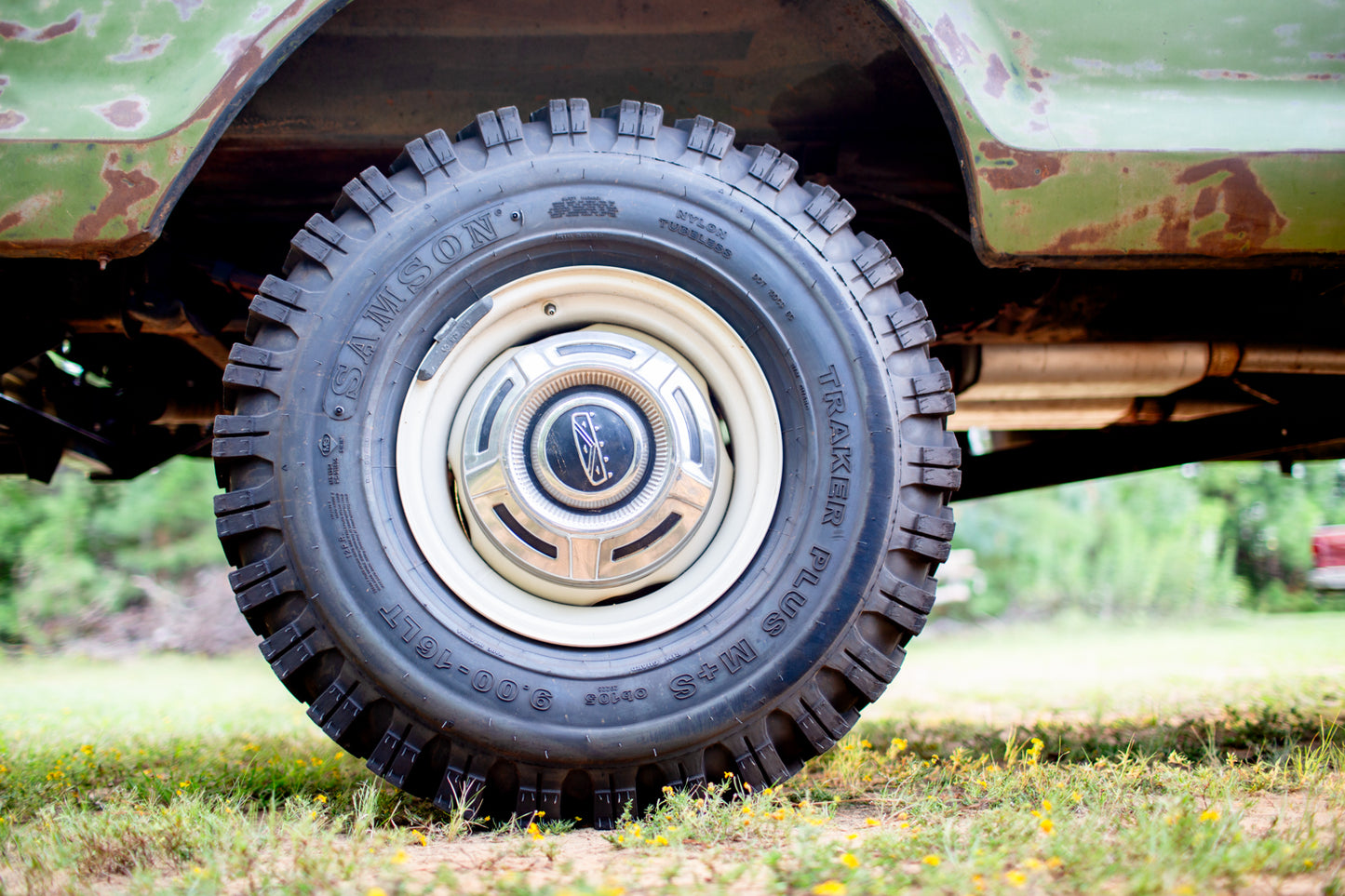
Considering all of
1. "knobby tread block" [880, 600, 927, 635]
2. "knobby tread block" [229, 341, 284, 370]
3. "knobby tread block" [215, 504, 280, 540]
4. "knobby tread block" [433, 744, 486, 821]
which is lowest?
"knobby tread block" [433, 744, 486, 821]

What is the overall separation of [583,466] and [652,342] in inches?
11.7

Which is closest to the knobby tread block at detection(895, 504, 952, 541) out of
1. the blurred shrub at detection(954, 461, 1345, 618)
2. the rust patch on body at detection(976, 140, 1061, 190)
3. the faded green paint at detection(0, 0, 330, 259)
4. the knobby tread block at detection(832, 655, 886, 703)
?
the knobby tread block at detection(832, 655, 886, 703)

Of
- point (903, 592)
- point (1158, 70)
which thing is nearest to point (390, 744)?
point (903, 592)

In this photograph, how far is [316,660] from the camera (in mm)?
1391

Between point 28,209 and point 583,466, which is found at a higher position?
point 28,209

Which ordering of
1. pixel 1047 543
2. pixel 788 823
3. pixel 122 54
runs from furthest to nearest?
pixel 1047 543 → pixel 122 54 → pixel 788 823

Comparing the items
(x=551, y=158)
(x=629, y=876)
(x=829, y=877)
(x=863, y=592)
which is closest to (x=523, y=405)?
(x=551, y=158)

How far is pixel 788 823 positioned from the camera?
1306 mm

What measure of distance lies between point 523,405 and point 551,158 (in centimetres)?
45

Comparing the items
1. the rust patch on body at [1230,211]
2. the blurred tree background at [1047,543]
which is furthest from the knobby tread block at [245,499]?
the blurred tree background at [1047,543]

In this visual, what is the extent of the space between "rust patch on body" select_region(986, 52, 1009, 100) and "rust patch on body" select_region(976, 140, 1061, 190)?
0.31 feet

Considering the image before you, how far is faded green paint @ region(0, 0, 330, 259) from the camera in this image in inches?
54.0

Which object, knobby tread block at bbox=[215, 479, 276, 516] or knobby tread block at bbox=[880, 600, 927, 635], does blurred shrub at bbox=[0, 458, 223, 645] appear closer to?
knobby tread block at bbox=[215, 479, 276, 516]

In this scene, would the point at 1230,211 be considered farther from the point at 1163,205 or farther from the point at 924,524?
the point at 924,524
